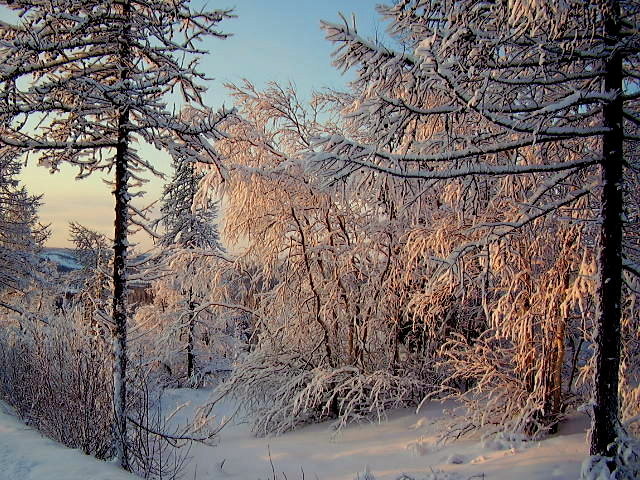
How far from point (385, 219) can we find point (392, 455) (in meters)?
4.51

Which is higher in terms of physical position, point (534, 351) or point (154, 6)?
point (154, 6)

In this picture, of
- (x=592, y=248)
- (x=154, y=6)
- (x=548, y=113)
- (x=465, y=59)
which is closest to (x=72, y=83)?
(x=154, y=6)

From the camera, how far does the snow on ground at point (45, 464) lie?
4207mm

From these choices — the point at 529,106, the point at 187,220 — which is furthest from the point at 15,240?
the point at 529,106

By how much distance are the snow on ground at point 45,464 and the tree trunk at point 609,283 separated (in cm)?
448

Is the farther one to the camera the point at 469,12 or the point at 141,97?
the point at 141,97

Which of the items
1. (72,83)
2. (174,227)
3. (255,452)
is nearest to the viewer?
(72,83)

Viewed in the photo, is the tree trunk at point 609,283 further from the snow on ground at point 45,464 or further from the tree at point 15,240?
the tree at point 15,240

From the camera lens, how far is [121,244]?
6953mm

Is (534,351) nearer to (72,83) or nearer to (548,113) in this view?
(548,113)

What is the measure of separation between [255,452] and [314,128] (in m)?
7.29

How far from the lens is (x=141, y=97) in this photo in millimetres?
6625

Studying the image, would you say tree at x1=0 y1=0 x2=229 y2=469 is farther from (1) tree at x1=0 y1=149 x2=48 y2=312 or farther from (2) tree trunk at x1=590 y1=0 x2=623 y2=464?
(1) tree at x1=0 y1=149 x2=48 y2=312

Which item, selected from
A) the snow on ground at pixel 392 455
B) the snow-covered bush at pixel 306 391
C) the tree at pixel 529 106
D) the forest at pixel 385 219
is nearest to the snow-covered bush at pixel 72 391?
the forest at pixel 385 219
